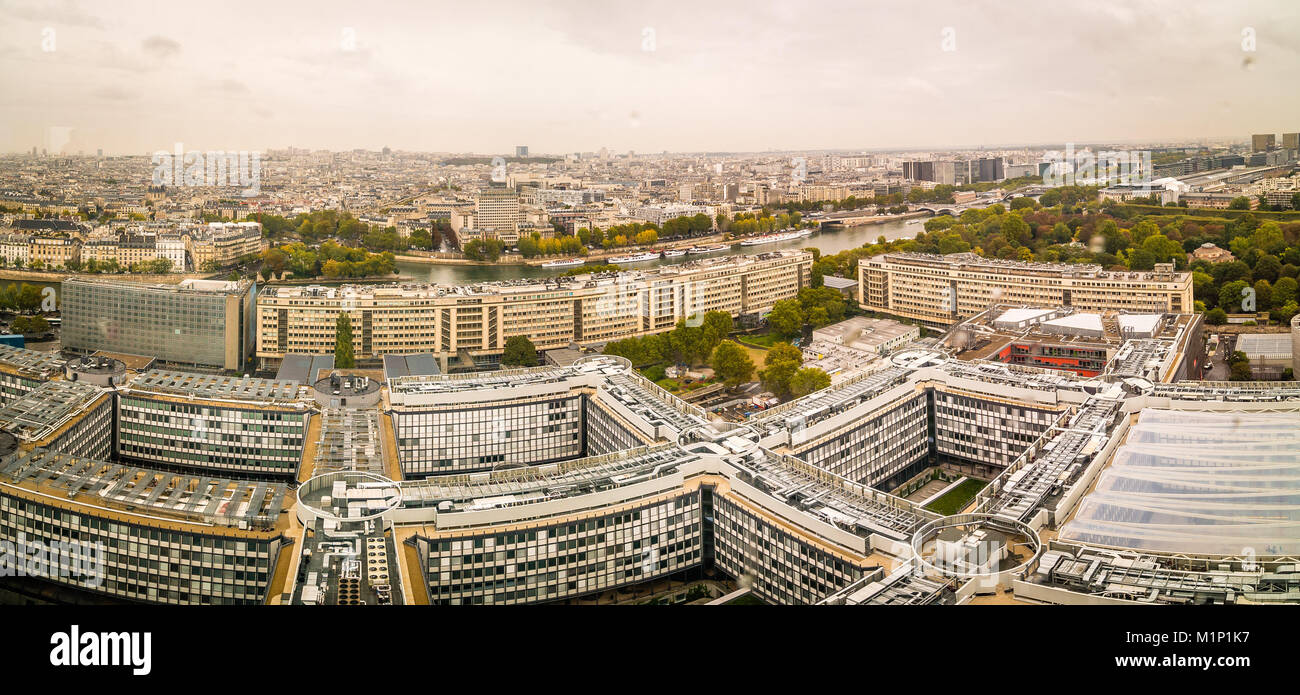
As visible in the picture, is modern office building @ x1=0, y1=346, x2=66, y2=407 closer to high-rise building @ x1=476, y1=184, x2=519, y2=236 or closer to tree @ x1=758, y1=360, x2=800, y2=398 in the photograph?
tree @ x1=758, y1=360, x2=800, y2=398

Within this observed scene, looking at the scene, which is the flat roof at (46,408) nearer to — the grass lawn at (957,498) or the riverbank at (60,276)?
the riverbank at (60,276)

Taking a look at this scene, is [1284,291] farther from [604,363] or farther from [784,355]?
[604,363]

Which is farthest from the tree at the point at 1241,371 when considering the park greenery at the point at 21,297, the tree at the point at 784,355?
the park greenery at the point at 21,297

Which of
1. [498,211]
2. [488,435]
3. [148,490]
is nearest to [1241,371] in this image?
[488,435]

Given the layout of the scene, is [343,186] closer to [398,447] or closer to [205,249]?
[205,249]
